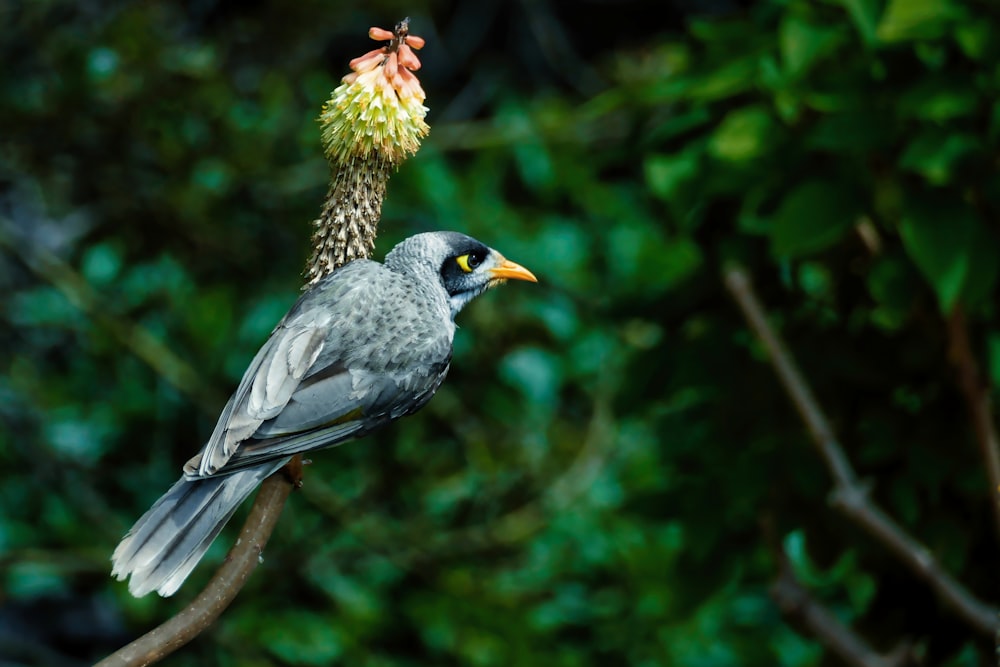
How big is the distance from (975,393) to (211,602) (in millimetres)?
1403

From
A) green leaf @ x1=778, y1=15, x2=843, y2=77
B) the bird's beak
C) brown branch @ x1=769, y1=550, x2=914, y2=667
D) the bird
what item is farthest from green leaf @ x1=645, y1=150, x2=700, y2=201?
the bird

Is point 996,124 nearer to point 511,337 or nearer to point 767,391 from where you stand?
point 767,391

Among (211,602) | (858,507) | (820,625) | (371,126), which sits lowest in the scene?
(820,625)

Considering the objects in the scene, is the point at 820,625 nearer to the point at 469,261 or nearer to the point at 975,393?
the point at 975,393

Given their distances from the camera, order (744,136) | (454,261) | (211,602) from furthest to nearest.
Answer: (744,136) < (454,261) < (211,602)

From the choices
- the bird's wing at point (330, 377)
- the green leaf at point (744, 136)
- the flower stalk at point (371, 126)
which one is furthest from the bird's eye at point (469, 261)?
the green leaf at point (744, 136)

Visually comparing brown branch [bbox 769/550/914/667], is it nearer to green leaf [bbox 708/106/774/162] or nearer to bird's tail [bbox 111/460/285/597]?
green leaf [bbox 708/106/774/162]

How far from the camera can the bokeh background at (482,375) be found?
2.14m

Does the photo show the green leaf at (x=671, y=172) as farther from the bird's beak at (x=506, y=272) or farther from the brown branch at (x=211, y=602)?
the brown branch at (x=211, y=602)

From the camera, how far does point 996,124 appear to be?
179 cm

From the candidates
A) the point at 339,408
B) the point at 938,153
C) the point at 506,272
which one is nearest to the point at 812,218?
the point at 938,153

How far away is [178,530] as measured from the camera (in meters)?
0.88

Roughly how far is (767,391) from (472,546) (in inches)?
57.9

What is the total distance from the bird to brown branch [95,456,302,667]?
4 centimetres
